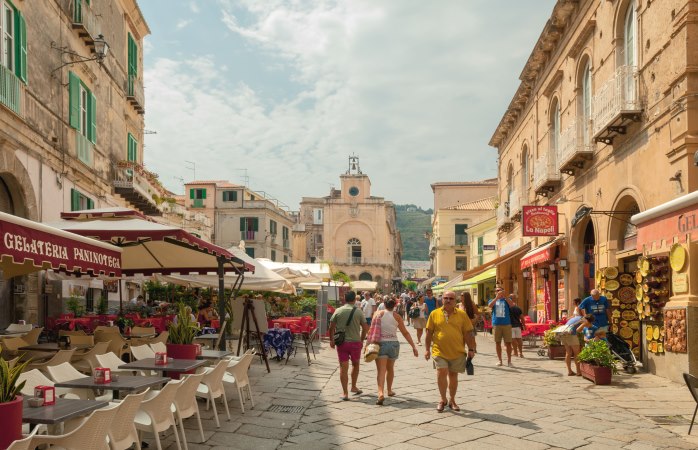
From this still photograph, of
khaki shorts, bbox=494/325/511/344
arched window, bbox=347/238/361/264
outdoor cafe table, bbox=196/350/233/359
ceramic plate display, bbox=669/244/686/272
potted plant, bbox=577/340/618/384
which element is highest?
arched window, bbox=347/238/361/264

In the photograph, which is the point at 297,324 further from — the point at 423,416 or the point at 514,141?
the point at 514,141

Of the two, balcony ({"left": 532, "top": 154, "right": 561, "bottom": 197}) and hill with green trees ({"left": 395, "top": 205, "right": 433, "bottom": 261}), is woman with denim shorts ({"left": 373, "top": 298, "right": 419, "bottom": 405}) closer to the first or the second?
balcony ({"left": 532, "top": 154, "right": 561, "bottom": 197})

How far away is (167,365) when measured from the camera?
748 centimetres

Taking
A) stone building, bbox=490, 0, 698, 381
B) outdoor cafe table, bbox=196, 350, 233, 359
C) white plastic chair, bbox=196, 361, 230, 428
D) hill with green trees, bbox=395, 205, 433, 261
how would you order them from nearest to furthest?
1. white plastic chair, bbox=196, 361, 230, 428
2. outdoor cafe table, bbox=196, 350, 233, 359
3. stone building, bbox=490, 0, 698, 381
4. hill with green trees, bbox=395, 205, 433, 261

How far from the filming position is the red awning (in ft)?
17.0

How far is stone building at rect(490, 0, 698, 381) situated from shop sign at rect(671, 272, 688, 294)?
0.03m

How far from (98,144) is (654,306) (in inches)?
575

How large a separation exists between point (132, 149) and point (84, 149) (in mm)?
6407

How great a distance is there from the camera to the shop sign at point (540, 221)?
1769 centimetres

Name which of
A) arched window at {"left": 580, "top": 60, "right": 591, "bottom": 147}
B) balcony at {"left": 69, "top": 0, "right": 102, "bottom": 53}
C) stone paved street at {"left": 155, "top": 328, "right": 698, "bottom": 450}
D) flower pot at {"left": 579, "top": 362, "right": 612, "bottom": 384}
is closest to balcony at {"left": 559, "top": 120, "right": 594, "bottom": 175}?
arched window at {"left": 580, "top": 60, "right": 591, "bottom": 147}

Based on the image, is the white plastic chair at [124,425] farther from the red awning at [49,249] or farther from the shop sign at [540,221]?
the shop sign at [540,221]

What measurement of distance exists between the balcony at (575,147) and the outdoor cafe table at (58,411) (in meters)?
12.7

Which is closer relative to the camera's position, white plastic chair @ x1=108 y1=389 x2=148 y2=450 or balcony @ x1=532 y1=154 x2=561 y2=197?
white plastic chair @ x1=108 y1=389 x2=148 y2=450

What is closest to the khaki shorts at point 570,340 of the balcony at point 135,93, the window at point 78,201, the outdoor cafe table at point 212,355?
the outdoor cafe table at point 212,355
